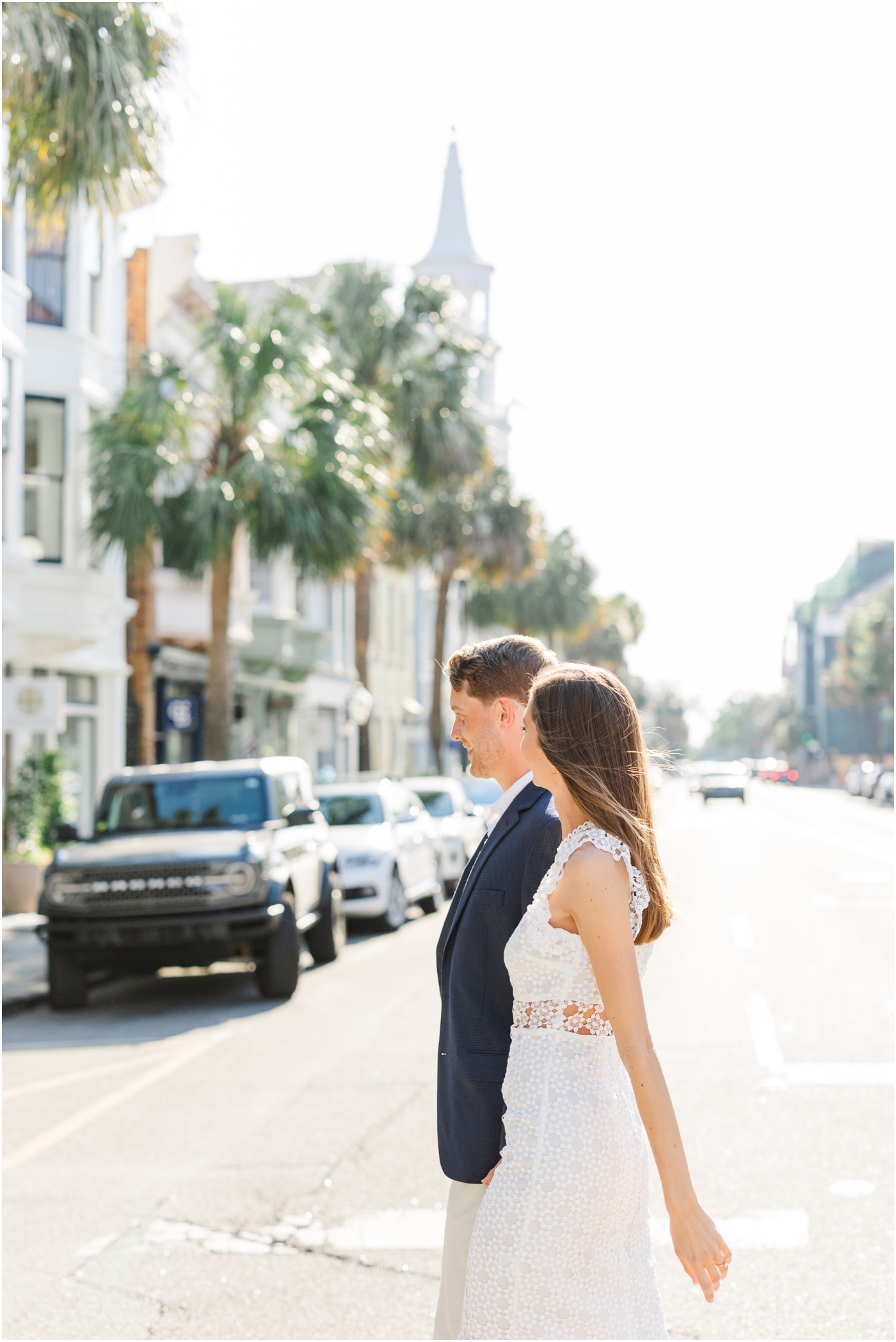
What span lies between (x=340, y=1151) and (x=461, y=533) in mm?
31562

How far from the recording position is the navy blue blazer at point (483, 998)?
2.90m

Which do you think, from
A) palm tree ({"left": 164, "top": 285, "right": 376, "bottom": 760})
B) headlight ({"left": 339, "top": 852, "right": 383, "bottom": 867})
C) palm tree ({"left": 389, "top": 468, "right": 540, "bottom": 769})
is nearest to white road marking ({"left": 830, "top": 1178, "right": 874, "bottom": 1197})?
headlight ({"left": 339, "top": 852, "right": 383, "bottom": 867})

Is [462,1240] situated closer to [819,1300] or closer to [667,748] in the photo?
[667,748]

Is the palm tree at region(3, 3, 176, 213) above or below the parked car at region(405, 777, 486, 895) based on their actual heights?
above

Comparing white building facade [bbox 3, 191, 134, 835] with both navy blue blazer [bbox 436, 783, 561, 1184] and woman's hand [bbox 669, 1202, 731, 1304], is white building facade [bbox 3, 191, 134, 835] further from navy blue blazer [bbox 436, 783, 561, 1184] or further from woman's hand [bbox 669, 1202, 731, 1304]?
woman's hand [bbox 669, 1202, 731, 1304]

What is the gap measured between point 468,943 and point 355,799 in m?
14.1

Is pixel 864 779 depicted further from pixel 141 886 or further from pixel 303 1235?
pixel 303 1235

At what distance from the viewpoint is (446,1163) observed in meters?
2.96

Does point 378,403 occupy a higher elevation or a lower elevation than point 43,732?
higher

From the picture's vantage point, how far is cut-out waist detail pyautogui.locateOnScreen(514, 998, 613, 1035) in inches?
107

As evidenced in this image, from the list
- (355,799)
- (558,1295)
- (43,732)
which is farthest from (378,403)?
(558,1295)

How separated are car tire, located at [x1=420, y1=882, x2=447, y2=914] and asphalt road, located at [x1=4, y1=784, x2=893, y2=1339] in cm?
594

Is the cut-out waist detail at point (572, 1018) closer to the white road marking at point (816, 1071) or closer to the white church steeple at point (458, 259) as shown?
the white road marking at point (816, 1071)

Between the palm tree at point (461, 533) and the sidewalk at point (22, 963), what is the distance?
18098 mm
